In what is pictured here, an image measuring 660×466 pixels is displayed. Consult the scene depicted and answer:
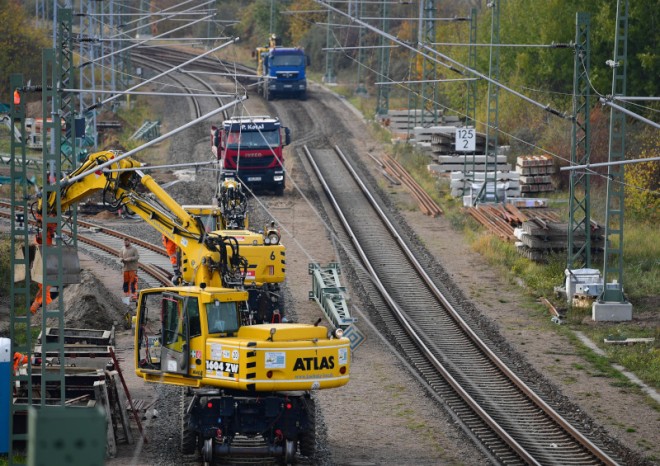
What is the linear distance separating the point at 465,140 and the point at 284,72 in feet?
76.4

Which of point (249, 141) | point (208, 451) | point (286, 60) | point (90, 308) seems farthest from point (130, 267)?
point (286, 60)

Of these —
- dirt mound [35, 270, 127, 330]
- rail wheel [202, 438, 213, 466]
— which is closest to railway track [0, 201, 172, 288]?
dirt mound [35, 270, 127, 330]

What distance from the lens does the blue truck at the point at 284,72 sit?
6481 cm

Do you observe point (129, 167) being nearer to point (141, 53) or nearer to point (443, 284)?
point (443, 284)

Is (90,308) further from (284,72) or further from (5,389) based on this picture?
(284,72)

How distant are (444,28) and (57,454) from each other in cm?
6241

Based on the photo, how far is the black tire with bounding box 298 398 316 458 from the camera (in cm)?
1831

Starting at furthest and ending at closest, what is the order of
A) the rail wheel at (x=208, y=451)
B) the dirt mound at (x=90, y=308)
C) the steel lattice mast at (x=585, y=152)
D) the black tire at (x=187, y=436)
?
the steel lattice mast at (x=585, y=152)
the dirt mound at (x=90, y=308)
the black tire at (x=187, y=436)
the rail wheel at (x=208, y=451)

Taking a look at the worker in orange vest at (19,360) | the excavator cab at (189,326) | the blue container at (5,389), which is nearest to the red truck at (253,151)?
the worker in orange vest at (19,360)

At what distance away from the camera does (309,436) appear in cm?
1844

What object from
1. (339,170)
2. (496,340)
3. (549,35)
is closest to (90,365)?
(496,340)

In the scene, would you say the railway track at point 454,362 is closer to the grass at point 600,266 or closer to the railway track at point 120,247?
the grass at point 600,266

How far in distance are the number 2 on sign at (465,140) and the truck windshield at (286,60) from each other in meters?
22.5

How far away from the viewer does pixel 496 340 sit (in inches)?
1115
